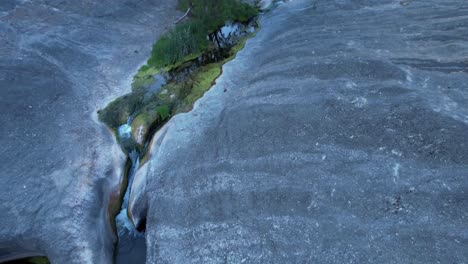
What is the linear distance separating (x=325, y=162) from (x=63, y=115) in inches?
557

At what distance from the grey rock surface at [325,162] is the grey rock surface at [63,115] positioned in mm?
2285

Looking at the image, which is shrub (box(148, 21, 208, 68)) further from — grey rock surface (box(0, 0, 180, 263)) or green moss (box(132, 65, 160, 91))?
grey rock surface (box(0, 0, 180, 263))

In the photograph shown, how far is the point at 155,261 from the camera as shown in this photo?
13.7 m

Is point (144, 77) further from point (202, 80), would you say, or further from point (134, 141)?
point (134, 141)

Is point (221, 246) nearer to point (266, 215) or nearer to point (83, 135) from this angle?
point (266, 215)

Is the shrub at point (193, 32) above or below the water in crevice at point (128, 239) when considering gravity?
above

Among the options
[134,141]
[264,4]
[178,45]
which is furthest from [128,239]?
[264,4]

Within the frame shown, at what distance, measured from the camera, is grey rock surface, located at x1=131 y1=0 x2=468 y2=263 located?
508 inches

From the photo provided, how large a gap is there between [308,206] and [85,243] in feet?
27.5

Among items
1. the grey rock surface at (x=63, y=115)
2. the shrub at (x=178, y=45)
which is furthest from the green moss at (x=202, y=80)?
the grey rock surface at (x=63, y=115)

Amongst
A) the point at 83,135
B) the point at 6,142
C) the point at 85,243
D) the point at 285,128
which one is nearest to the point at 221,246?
the point at 85,243

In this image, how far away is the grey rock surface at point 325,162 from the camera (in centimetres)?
1290

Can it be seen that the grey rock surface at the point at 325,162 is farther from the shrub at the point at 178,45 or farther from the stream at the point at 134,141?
the shrub at the point at 178,45

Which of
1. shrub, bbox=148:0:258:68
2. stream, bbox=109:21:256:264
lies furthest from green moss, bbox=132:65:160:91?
shrub, bbox=148:0:258:68
